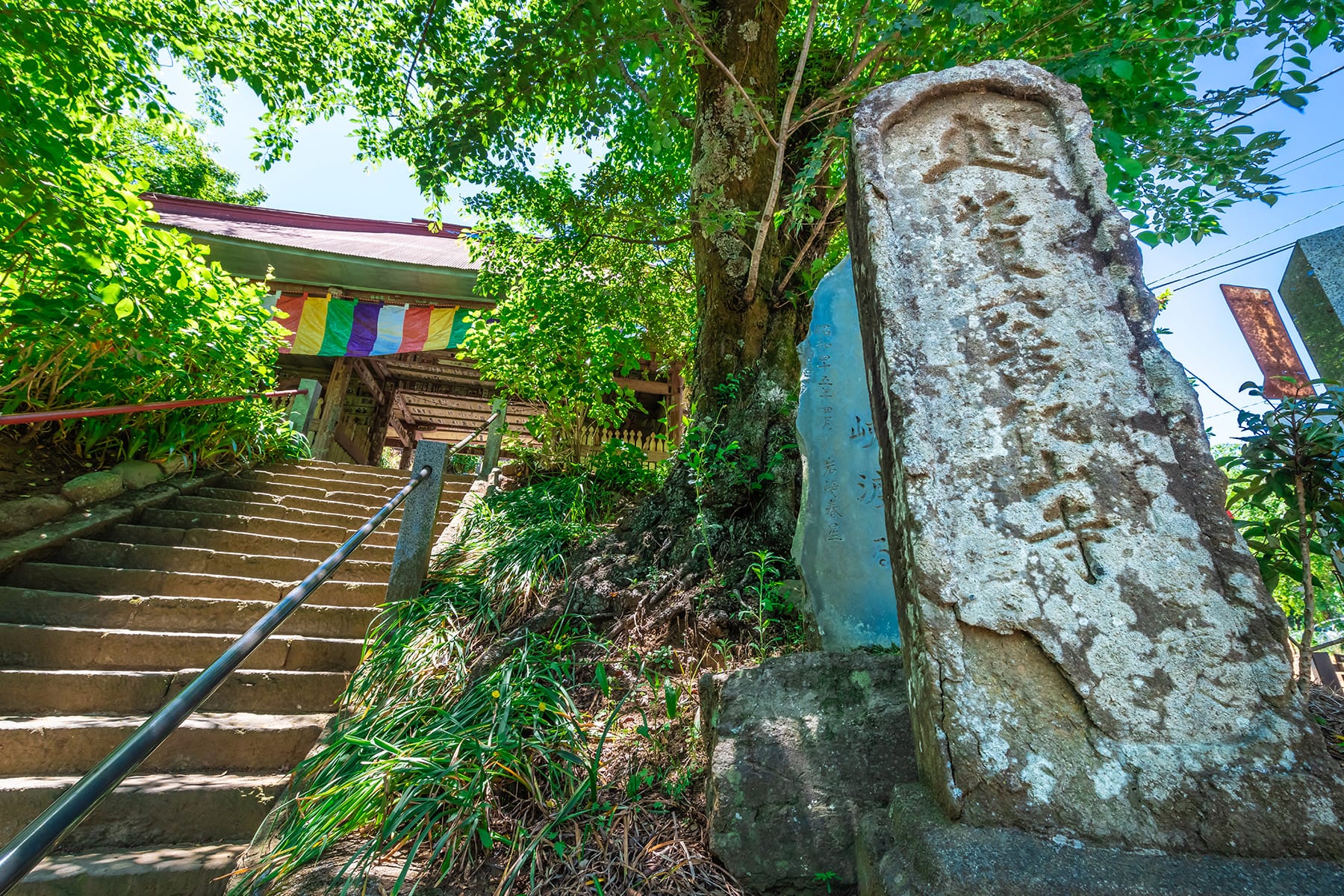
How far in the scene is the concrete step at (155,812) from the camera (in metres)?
2.29

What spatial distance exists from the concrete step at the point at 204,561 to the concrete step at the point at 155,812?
5.25 feet

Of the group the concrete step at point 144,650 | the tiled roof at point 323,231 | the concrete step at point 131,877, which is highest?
the tiled roof at point 323,231

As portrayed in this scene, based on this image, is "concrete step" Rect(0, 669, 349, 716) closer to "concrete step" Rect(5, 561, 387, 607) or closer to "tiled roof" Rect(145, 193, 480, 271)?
"concrete step" Rect(5, 561, 387, 607)

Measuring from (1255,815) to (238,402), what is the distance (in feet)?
22.6

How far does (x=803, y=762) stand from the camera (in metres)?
1.69

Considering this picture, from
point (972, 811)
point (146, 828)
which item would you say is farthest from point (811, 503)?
point (146, 828)

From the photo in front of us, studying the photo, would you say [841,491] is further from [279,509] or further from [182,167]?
[182,167]

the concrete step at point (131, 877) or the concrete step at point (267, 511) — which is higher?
the concrete step at point (267, 511)

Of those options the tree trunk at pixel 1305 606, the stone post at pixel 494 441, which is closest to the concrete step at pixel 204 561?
the stone post at pixel 494 441

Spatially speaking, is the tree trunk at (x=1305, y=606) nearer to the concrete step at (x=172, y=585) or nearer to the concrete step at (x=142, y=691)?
the concrete step at (x=142, y=691)

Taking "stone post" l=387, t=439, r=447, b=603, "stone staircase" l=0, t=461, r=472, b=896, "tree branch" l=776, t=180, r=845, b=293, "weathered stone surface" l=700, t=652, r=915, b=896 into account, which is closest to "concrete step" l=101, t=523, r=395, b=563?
"stone staircase" l=0, t=461, r=472, b=896

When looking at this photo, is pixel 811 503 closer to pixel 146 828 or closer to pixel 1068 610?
pixel 1068 610

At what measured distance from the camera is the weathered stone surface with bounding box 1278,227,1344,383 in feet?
10.1

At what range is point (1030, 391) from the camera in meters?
1.52
